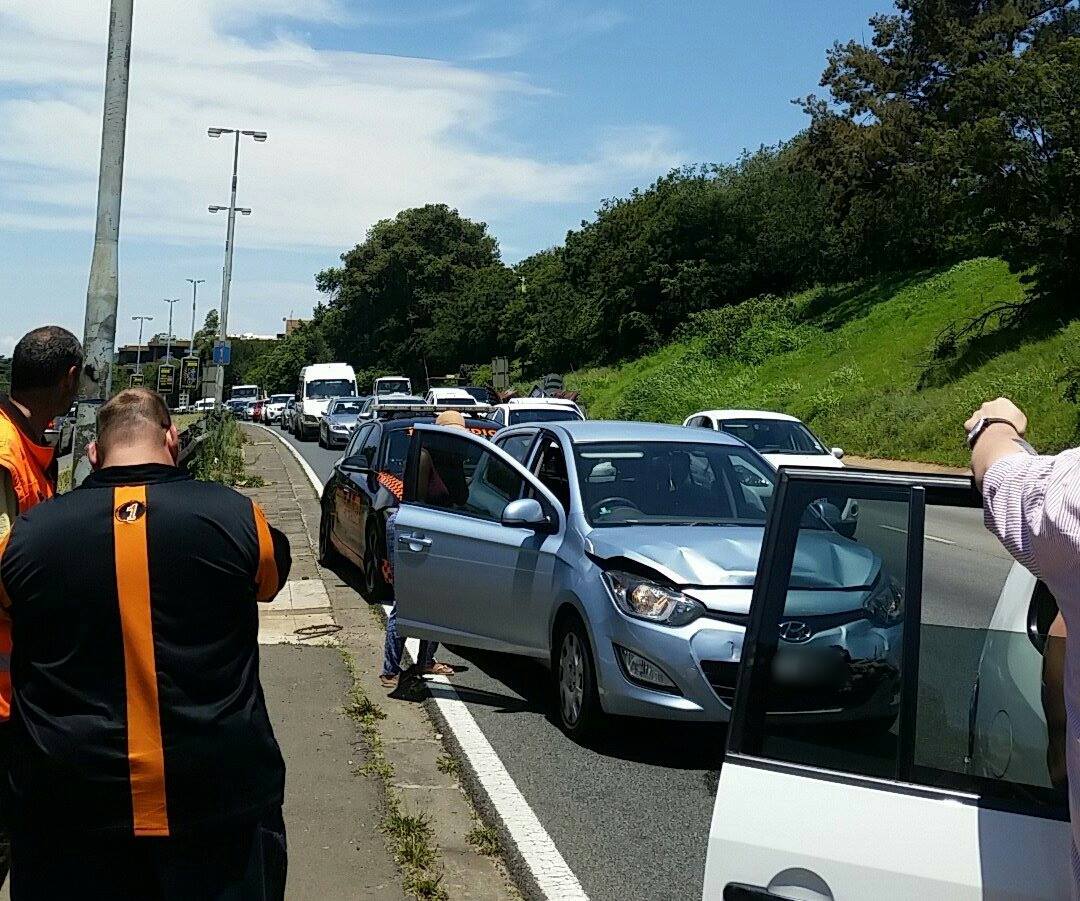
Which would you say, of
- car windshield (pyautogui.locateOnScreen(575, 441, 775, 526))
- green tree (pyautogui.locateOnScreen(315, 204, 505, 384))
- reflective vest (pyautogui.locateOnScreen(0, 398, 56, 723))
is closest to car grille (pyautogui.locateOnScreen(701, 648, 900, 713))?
reflective vest (pyautogui.locateOnScreen(0, 398, 56, 723))

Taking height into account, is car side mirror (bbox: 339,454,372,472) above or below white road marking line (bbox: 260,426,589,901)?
above

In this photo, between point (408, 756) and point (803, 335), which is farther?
point (803, 335)

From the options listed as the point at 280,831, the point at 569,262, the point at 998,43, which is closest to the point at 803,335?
the point at 998,43

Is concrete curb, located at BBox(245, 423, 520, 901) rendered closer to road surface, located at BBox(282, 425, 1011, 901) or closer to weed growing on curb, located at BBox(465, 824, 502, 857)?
weed growing on curb, located at BBox(465, 824, 502, 857)

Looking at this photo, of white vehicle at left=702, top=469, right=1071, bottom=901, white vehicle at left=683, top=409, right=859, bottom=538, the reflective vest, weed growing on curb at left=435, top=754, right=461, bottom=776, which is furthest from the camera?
white vehicle at left=683, top=409, right=859, bottom=538

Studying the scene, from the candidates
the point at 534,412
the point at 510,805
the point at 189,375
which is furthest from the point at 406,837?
the point at 189,375

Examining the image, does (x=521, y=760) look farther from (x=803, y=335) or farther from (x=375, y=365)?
(x=375, y=365)

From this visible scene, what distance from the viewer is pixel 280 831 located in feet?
10.4

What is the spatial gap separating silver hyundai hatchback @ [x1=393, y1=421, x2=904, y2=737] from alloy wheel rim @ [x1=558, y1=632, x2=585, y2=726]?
1 centimetres

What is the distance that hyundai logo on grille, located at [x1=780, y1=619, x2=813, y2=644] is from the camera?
2756 mm

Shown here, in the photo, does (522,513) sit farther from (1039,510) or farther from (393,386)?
(393,386)

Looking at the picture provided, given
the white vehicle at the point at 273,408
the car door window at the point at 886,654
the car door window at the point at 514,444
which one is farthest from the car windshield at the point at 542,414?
the white vehicle at the point at 273,408

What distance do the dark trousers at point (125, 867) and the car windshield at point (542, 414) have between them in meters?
18.9

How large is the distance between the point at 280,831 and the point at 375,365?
9277cm
